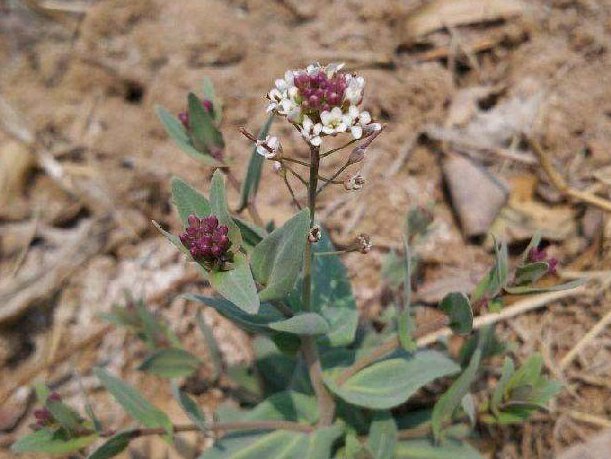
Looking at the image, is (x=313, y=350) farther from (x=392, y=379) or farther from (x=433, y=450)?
(x=433, y=450)

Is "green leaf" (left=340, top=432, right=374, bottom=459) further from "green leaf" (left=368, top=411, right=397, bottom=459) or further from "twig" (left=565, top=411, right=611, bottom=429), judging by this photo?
"twig" (left=565, top=411, right=611, bottom=429)

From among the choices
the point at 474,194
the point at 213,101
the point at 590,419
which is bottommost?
the point at 590,419

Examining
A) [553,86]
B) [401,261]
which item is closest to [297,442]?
[401,261]

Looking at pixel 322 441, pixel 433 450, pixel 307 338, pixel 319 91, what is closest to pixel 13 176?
pixel 307 338

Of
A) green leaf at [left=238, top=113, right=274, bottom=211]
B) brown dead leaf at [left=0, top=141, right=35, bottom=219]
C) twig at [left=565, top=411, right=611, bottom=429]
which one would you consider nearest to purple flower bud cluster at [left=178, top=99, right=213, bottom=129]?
green leaf at [left=238, top=113, right=274, bottom=211]

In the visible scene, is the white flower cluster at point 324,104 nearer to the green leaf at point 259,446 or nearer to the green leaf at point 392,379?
the green leaf at point 392,379

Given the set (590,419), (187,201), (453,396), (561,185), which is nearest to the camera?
(187,201)

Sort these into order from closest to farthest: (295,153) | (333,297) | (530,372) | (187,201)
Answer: (187,201), (530,372), (333,297), (295,153)
